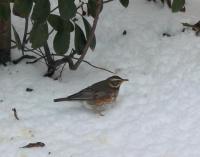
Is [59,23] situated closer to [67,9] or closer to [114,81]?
[67,9]

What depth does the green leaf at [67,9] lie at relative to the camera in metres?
4.70

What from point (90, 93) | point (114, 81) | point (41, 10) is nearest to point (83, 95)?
point (90, 93)

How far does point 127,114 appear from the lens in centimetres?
487

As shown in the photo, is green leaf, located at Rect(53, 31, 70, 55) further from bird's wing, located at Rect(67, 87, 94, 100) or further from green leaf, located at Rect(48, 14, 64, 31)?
bird's wing, located at Rect(67, 87, 94, 100)

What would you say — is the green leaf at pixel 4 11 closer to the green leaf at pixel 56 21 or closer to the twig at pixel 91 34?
the green leaf at pixel 56 21

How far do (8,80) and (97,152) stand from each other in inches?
58.4

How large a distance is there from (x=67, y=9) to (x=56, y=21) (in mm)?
305

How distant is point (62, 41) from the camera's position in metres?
5.05

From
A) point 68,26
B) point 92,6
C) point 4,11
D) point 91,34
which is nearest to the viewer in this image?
point 4,11

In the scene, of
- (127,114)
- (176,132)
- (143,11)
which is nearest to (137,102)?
(127,114)

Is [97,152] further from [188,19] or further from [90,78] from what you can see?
[188,19]

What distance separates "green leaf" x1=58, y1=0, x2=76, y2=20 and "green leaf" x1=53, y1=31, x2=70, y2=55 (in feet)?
1.17

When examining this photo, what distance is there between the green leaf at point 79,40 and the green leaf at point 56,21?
0.63 feet

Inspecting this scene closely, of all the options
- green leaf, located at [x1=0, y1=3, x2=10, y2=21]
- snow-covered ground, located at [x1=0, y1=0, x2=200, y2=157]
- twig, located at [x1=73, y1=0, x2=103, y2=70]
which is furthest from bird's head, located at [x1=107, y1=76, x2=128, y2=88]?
green leaf, located at [x1=0, y1=3, x2=10, y2=21]
